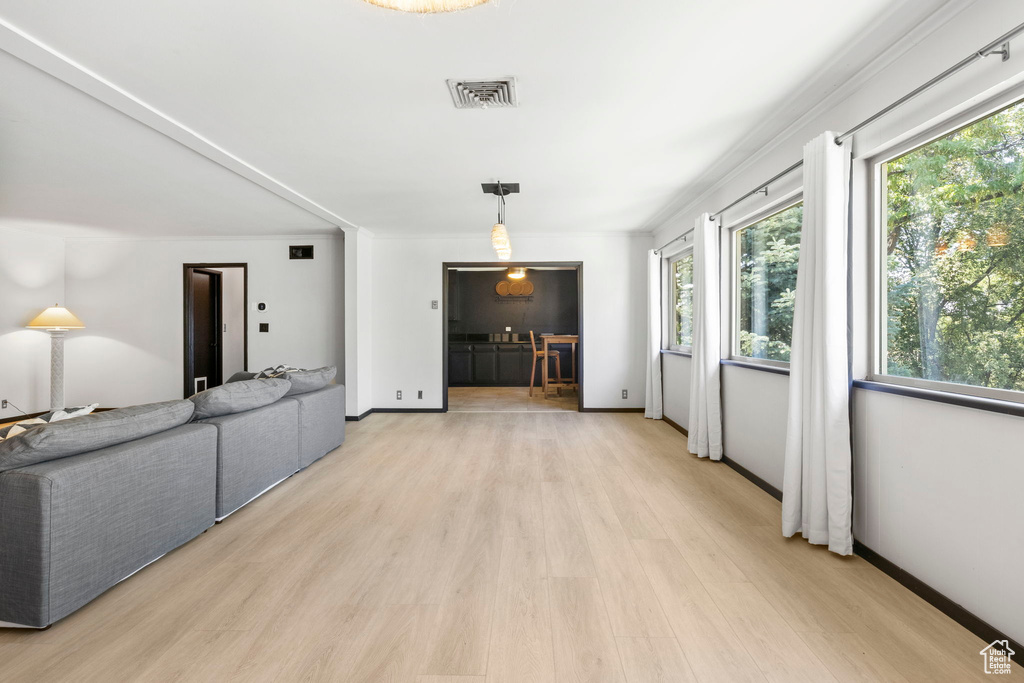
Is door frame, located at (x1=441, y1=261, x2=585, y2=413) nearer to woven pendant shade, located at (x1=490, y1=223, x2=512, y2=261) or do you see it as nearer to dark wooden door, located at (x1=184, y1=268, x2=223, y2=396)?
woven pendant shade, located at (x1=490, y1=223, x2=512, y2=261)

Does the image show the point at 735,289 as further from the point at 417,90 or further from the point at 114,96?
the point at 114,96

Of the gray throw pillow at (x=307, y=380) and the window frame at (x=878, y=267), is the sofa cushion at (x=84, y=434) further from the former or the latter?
the window frame at (x=878, y=267)

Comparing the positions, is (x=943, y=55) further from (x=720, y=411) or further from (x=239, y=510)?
(x=239, y=510)

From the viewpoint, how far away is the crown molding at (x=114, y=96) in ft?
6.58

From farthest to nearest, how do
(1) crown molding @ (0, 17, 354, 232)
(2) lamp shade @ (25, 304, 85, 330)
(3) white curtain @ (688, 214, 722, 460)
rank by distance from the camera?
(2) lamp shade @ (25, 304, 85, 330)
(3) white curtain @ (688, 214, 722, 460)
(1) crown molding @ (0, 17, 354, 232)

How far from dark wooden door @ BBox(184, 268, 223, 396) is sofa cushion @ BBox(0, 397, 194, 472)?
15.2 ft

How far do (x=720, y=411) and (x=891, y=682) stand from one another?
2.62 metres

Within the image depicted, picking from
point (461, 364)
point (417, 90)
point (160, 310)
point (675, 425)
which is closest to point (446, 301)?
point (675, 425)

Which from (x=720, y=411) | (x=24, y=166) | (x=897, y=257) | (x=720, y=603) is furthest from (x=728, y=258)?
(x=24, y=166)

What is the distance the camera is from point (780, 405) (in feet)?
9.96

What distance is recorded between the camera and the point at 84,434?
1900 millimetres

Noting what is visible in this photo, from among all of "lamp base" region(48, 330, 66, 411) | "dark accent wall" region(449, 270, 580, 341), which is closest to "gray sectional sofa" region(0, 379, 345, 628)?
"lamp base" region(48, 330, 66, 411)

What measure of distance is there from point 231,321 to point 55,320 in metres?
2.29

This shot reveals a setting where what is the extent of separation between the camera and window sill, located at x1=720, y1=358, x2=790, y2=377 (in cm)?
301
